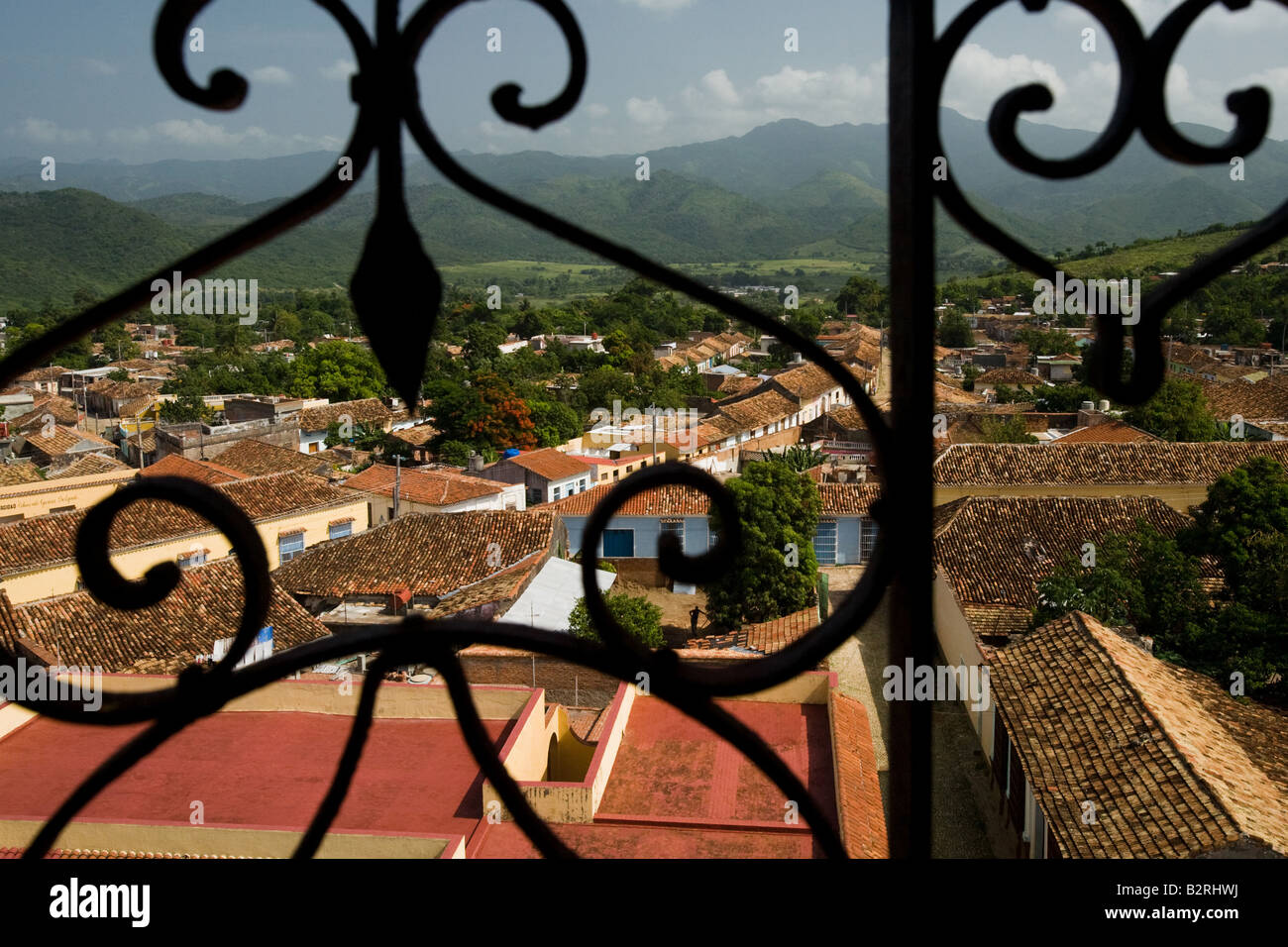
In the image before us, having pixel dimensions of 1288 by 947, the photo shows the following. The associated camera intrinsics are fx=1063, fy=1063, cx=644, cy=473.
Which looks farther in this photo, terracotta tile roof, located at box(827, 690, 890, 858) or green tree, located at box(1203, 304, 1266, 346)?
green tree, located at box(1203, 304, 1266, 346)

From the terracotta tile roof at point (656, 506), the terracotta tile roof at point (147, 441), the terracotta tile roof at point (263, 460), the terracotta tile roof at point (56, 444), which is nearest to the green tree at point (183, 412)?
the terracotta tile roof at point (147, 441)

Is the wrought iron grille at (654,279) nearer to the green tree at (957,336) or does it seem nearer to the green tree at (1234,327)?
the green tree at (1234,327)

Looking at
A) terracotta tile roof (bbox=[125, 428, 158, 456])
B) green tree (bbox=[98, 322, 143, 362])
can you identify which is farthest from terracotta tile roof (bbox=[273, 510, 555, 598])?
green tree (bbox=[98, 322, 143, 362])

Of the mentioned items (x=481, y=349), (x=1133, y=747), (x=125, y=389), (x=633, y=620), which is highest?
(x=481, y=349)

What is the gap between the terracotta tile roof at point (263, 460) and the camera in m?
27.1

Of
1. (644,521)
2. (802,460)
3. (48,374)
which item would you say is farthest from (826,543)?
(48,374)

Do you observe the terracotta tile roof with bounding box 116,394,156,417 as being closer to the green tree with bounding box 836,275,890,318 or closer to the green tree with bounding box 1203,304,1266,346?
the green tree with bounding box 1203,304,1266,346

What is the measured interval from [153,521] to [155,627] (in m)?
6.02

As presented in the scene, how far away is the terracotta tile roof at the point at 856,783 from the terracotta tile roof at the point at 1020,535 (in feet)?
23.6

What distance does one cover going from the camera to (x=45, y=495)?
21828 millimetres

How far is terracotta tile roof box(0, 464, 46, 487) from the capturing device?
22.3 metres

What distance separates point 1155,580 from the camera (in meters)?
14.4

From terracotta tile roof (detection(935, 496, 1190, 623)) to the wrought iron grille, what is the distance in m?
16.1

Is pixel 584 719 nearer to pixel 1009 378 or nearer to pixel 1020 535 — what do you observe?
pixel 1020 535
